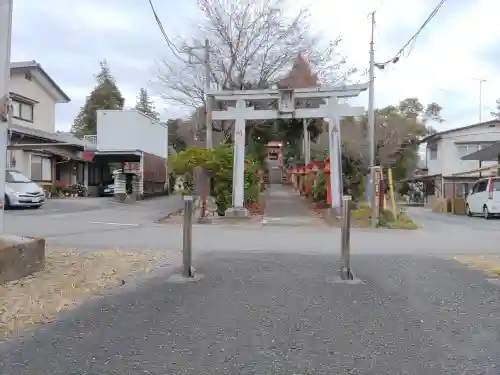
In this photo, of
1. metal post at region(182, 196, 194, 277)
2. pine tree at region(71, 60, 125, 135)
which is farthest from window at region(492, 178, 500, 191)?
pine tree at region(71, 60, 125, 135)

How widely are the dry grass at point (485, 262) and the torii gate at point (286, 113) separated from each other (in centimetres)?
902

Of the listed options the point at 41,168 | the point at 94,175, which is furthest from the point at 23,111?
the point at 94,175

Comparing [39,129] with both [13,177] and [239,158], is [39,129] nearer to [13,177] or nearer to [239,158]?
[13,177]

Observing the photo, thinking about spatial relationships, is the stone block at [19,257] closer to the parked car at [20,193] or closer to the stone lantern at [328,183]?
the stone lantern at [328,183]

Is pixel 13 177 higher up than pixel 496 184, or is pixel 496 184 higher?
pixel 13 177

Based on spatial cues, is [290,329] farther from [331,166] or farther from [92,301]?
[331,166]

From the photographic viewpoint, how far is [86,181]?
1363 inches

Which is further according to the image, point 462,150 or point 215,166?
point 462,150

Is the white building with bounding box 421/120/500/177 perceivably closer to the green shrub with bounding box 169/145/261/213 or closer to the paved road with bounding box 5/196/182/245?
the green shrub with bounding box 169/145/261/213

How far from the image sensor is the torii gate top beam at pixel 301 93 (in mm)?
18281

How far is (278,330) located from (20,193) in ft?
60.5

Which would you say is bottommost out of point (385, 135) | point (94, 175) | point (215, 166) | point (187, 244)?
point (187, 244)

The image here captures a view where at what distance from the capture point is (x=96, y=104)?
6581 cm

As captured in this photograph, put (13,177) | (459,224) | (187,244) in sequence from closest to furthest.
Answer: (187,244) → (459,224) → (13,177)
